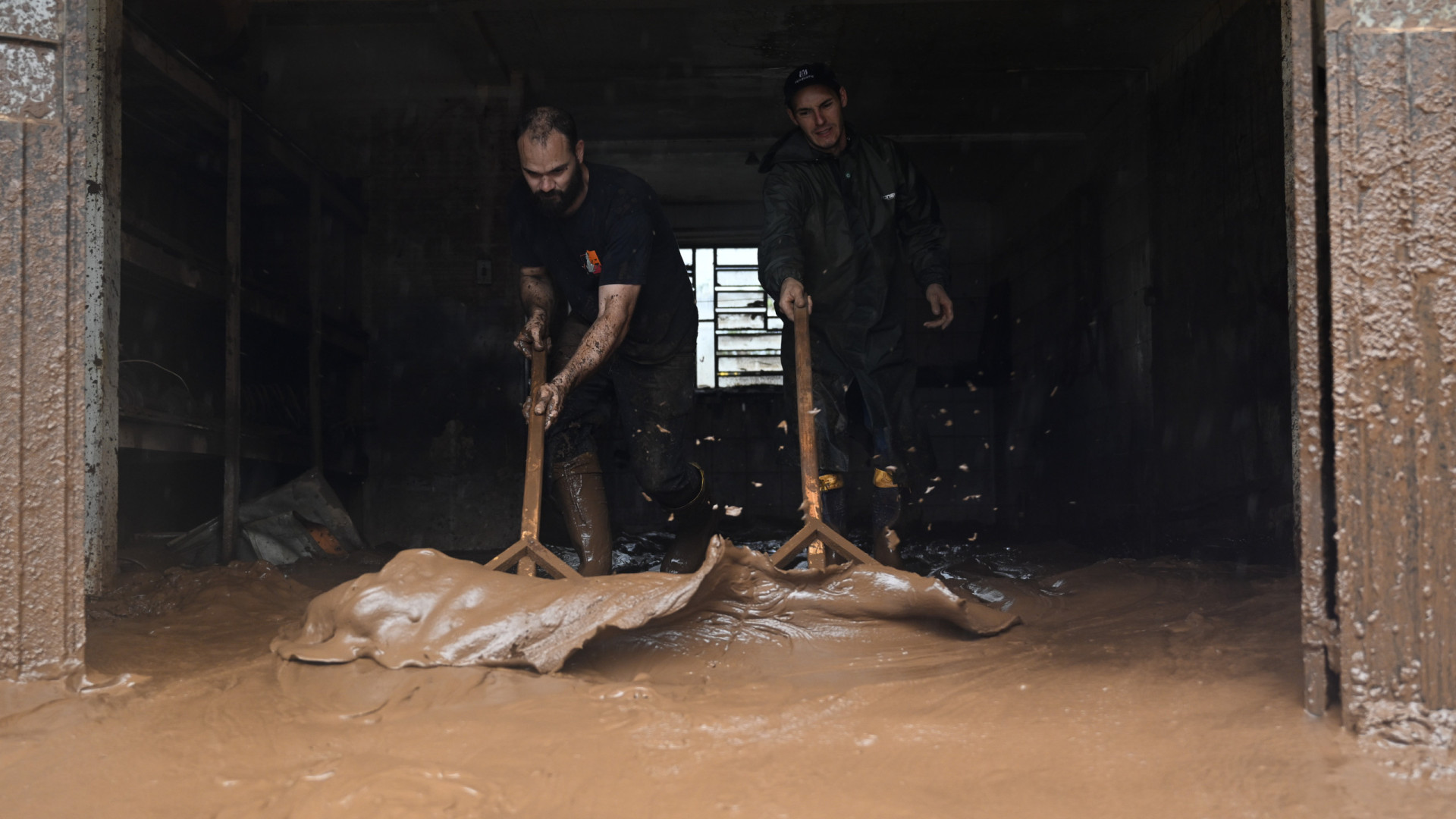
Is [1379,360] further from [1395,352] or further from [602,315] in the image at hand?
[602,315]

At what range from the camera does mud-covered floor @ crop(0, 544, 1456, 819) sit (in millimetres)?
1511

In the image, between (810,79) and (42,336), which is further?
(810,79)

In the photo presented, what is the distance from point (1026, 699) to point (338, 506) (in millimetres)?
3808

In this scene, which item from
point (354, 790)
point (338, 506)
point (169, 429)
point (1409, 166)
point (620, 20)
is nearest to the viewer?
point (354, 790)

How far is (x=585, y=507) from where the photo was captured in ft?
11.0

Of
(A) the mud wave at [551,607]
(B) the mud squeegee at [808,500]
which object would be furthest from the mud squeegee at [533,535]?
(B) the mud squeegee at [808,500]

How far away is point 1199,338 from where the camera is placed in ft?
16.8

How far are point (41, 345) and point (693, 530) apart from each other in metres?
2.23

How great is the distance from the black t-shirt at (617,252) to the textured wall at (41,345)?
151 centimetres

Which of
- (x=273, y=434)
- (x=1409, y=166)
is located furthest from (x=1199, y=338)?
(x=273, y=434)

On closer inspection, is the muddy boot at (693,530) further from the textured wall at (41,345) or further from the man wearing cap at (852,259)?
the textured wall at (41,345)

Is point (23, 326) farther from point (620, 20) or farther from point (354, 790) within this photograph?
point (620, 20)

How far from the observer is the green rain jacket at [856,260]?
344 centimetres

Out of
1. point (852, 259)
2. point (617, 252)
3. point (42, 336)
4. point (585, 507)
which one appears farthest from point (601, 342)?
point (42, 336)
